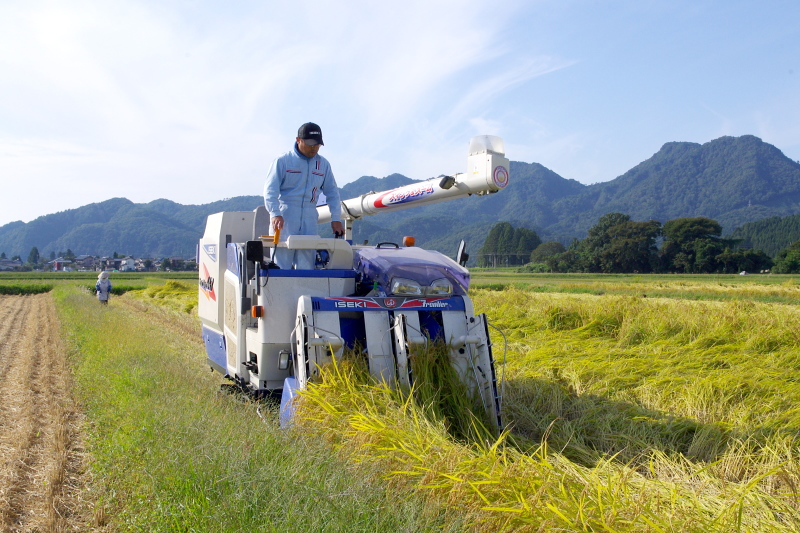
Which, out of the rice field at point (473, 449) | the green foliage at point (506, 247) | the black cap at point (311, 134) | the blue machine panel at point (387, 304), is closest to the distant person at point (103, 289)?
the rice field at point (473, 449)

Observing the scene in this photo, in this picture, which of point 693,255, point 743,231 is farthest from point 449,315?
point 743,231

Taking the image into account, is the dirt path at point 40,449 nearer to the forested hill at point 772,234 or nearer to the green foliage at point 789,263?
the green foliage at point 789,263

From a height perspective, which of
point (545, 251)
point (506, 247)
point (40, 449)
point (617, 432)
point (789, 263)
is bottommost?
point (789, 263)

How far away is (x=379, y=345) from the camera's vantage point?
463cm

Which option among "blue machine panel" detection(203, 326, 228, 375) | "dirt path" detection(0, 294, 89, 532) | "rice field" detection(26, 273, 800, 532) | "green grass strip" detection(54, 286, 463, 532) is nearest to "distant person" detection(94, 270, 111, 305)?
"dirt path" detection(0, 294, 89, 532)

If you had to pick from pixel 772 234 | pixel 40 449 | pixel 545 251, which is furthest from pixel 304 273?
pixel 772 234

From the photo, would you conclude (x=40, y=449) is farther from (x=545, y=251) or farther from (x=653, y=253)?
(x=545, y=251)

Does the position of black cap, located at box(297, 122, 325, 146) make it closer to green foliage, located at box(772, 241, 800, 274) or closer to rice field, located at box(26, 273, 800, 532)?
rice field, located at box(26, 273, 800, 532)

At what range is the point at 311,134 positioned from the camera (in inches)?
218

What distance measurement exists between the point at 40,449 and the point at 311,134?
358 centimetres

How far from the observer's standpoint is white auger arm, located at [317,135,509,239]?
5324 mm

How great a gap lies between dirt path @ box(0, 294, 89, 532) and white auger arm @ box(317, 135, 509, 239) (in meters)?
3.71

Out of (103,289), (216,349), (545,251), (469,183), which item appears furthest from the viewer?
(545,251)

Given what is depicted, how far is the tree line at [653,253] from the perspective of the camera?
6031 centimetres
